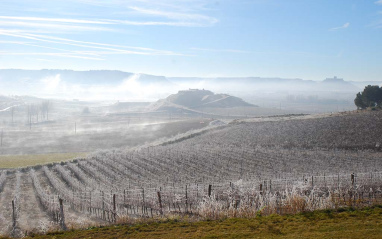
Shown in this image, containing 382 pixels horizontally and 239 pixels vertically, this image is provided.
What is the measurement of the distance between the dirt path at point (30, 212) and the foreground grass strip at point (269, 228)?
7.23 meters

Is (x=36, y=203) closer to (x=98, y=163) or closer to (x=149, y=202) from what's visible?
(x=149, y=202)

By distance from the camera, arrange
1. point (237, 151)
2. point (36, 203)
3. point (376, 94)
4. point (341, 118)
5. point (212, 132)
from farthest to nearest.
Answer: point (376, 94), point (212, 132), point (341, 118), point (237, 151), point (36, 203)

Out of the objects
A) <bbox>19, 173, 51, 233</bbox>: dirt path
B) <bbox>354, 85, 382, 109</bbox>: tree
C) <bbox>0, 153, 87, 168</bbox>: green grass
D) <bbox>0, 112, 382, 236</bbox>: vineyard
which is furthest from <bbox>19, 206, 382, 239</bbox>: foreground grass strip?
<bbox>354, 85, 382, 109</bbox>: tree

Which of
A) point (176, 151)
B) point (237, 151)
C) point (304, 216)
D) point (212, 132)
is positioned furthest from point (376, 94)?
point (304, 216)

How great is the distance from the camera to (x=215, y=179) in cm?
2614

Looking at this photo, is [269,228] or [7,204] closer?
[269,228]

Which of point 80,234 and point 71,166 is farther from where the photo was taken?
point 71,166

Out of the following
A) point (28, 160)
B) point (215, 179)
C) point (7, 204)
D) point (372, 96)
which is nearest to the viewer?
point (7, 204)

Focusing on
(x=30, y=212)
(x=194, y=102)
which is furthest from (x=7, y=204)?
(x=194, y=102)

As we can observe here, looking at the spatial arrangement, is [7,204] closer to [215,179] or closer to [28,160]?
[215,179]

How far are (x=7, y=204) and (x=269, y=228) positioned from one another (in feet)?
65.9

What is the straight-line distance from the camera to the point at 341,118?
168 feet

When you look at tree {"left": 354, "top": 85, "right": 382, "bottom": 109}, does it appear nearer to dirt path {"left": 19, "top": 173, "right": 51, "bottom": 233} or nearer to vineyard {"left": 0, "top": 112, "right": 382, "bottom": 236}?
vineyard {"left": 0, "top": 112, "right": 382, "bottom": 236}

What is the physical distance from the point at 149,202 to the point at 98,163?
19.8 metres
